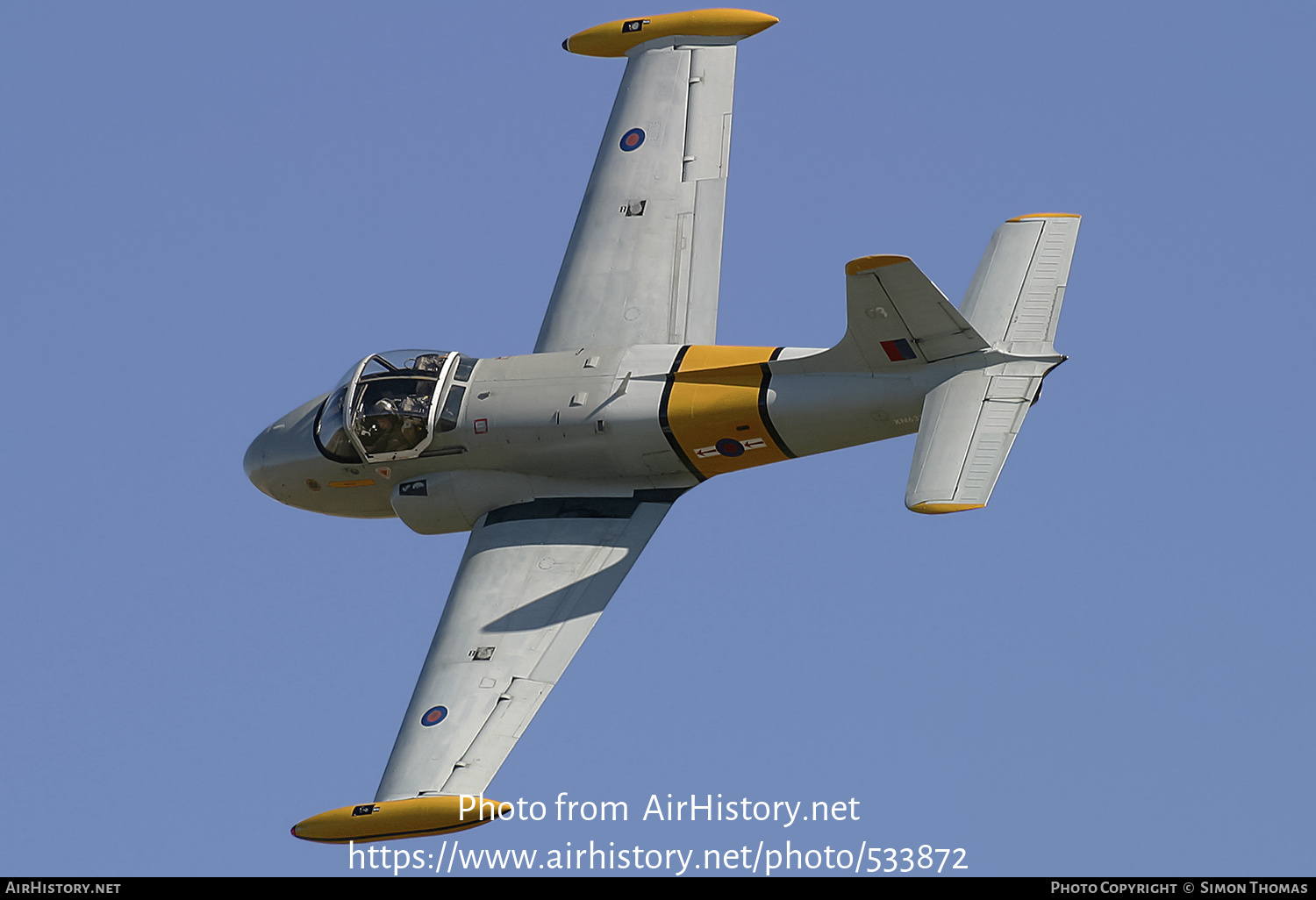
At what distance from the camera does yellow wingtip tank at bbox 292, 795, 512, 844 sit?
27719 millimetres

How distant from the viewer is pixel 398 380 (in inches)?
1280

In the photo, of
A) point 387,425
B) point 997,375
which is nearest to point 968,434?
point 997,375

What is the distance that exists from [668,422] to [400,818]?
7161 mm

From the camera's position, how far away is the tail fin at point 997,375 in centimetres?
2734

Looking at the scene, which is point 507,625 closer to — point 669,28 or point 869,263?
point 869,263

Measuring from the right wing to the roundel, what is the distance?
0.6 inches

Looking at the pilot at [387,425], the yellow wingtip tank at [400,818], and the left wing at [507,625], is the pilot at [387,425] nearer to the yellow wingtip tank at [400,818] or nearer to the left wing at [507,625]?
the left wing at [507,625]

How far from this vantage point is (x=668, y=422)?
31.2 metres

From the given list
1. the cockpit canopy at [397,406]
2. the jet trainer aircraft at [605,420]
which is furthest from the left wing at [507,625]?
the cockpit canopy at [397,406]

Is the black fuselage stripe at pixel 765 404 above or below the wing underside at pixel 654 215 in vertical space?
below

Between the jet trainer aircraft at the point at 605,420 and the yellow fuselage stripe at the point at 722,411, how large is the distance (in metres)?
0.03

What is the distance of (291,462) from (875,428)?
946 centimetres

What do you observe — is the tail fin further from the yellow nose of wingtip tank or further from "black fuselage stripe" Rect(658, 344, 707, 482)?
the yellow nose of wingtip tank
